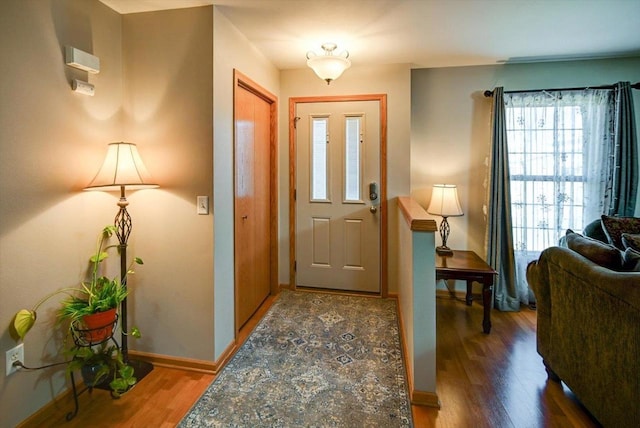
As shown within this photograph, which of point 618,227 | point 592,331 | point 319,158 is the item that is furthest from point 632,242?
point 319,158

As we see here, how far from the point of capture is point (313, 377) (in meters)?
1.99

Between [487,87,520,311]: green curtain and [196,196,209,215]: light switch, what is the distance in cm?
260

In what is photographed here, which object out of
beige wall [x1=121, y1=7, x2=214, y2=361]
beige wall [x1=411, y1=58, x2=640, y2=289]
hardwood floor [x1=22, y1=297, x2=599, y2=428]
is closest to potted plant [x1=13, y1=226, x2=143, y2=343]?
beige wall [x1=121, y1=7, x2=214, y2=361]

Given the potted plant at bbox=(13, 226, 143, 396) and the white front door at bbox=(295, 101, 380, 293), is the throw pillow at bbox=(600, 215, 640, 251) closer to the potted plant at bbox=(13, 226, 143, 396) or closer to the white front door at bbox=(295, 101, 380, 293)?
the white front door at bbox=(295, 101, 380, 293)

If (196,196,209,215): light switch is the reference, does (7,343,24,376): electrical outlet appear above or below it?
below

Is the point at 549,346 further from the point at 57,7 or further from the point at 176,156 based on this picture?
the point at 57,7

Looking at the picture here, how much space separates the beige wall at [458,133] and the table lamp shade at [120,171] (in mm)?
2577

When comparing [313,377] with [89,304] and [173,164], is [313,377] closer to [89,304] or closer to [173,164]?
[89,304]

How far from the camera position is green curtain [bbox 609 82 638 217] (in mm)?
2889

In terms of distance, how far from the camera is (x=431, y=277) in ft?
5.59

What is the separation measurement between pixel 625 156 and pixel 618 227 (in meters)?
0.78

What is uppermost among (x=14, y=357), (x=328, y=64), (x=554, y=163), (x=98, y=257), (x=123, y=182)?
(x=328, y=64)

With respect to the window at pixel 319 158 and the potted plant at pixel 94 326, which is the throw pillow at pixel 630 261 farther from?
the potted plant at pixel 94 326

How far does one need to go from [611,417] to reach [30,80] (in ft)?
10.3
